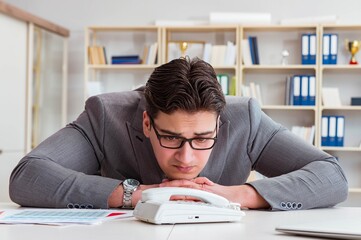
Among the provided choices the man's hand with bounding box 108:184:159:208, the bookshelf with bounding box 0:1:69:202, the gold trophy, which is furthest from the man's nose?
the gold trophy

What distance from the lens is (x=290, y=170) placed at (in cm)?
223

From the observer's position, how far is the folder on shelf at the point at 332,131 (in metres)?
5.94

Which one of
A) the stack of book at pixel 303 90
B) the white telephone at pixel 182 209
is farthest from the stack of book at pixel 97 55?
the white telephone at pixel 182 209

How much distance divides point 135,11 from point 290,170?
4.38m

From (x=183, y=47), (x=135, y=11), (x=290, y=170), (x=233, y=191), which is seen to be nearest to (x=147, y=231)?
(x=233, y=191)

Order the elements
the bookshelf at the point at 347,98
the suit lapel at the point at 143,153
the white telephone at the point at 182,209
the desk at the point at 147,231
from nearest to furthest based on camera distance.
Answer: the desk at the point at 147,231
the white telephone at the point at 182,209
the suit lapel at the point at 143,153
the bookshelf at the point at 347,98

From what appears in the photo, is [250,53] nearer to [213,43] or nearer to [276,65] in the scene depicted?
[276,65]

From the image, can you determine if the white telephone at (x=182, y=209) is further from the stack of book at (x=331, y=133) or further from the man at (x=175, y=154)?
the stack of book at (x=331, y=133)

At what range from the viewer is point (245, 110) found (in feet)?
7.47

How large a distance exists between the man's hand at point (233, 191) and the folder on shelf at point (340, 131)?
4129mm

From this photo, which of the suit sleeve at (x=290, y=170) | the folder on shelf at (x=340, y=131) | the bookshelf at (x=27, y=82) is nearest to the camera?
the suit sleeve at (x=290, y=170)

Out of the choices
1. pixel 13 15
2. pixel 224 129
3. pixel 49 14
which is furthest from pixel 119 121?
pixel 49 14

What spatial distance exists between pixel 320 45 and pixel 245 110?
389 cm

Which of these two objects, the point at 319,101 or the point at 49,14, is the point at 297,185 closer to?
the point at 319,101
